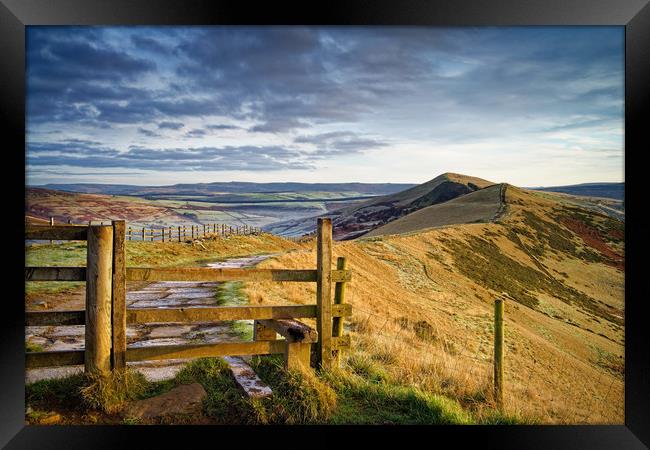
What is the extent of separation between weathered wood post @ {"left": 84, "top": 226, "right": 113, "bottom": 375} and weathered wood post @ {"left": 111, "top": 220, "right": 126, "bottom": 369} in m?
0.05

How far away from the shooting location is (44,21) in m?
6.08

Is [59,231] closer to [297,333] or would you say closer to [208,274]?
[208,274]

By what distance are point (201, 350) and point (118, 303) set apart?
1021 millimetres

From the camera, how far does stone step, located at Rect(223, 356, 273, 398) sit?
5.52 m

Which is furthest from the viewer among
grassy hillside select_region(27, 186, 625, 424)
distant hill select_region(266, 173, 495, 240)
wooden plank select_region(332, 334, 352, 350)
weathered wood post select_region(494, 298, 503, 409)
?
distant hill select_region(266, 173, 495, 240)

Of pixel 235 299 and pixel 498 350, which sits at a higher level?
pixel 235 299

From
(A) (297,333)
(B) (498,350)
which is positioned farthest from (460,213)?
(A) (297,333)

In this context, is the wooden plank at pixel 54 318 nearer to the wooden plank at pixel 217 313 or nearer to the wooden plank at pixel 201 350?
the wooden plank at pixel 217 313

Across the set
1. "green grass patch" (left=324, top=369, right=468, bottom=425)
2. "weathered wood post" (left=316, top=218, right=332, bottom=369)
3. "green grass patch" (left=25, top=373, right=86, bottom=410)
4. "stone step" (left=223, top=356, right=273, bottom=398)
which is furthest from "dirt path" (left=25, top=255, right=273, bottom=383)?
"green grass patch" (left=324, top=369, right=468, bottom=425)

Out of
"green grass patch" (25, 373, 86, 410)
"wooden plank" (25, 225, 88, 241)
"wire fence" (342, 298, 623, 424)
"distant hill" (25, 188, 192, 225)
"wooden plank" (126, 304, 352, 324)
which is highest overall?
"distant hill" (25, 188, 192, 225)

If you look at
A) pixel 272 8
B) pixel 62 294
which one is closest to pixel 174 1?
pixel 272 8

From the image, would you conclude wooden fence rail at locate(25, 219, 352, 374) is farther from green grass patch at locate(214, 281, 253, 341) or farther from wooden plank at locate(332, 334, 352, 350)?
Result: green grass patch at locate(214, 281, 253, 341)

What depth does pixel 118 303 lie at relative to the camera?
17.9ft

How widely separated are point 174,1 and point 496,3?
379 cm
